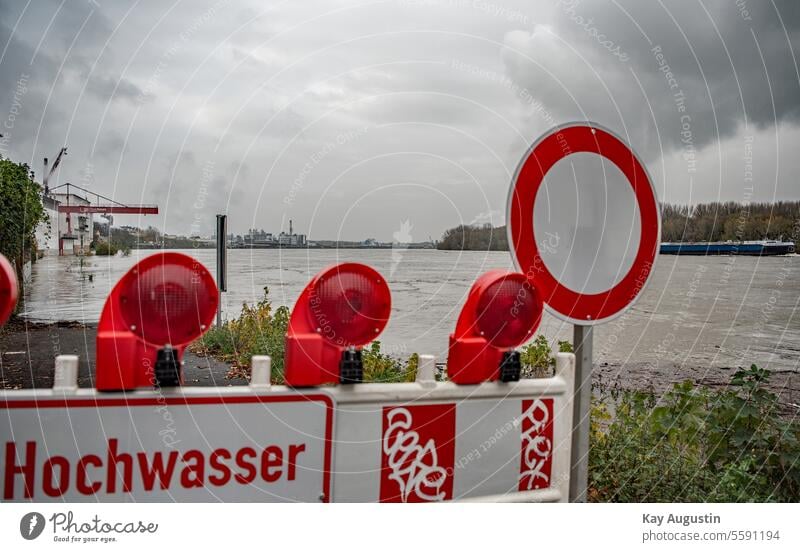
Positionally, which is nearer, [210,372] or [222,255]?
[222,255]

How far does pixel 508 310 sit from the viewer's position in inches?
67.5

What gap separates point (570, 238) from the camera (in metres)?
1.90

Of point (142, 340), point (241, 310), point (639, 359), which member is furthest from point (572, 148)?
point (241, 310)

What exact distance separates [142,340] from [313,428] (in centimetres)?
46

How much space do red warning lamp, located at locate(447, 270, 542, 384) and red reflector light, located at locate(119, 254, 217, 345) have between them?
67 cm

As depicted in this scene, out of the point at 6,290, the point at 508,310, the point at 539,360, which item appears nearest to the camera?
the point at 6,290

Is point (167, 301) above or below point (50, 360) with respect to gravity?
above

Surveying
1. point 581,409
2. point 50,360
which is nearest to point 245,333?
point 50,360

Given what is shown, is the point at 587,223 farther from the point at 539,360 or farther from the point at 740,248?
the point at 539,360

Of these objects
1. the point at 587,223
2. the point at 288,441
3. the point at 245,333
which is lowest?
the point at 245,333

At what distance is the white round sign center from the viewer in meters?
1.86

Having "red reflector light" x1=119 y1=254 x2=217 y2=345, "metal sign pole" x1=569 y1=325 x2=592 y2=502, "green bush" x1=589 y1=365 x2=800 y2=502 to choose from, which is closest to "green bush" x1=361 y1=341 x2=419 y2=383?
"green bush" x1=589 y1=365 x2=800 y2=502

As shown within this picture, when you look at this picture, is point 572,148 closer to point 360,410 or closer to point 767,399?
point 360,410

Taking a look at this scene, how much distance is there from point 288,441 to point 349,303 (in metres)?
0.38
